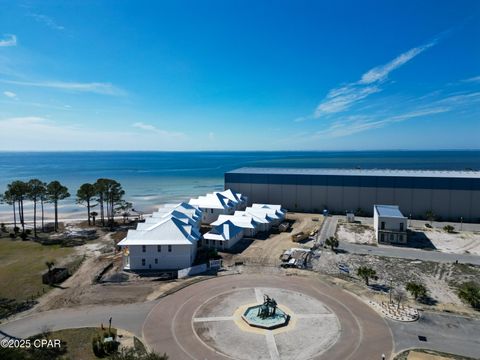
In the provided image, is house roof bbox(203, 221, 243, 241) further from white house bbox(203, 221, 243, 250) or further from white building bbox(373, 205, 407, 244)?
white building bbox(373, 205, 407, 244)

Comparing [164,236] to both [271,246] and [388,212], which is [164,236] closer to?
[271,246]

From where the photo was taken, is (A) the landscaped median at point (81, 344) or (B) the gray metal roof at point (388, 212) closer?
(A) the landscaped median at point (81, 344)

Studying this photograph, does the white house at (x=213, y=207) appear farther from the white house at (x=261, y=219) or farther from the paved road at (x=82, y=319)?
the paved road at (x=82, y=319)

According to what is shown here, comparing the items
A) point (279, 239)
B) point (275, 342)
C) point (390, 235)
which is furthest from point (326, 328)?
point (390, 235)

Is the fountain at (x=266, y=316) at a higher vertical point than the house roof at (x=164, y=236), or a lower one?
lower

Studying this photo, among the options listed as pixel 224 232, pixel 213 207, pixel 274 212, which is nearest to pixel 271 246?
pixel 224 232

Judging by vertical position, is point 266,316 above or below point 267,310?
below

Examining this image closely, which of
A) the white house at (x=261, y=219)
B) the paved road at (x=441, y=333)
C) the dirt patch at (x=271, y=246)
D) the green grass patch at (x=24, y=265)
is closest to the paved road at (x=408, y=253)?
the dirt patch at (x=271, y=246)
